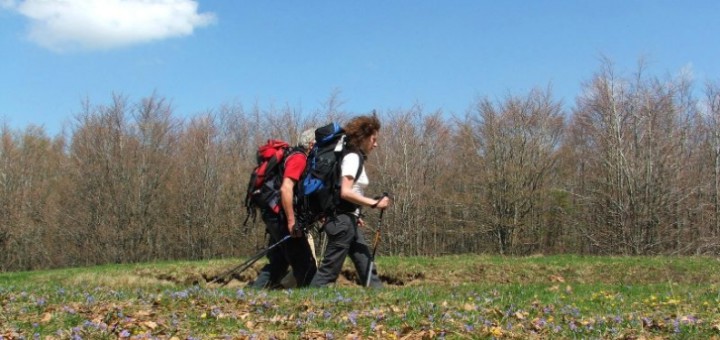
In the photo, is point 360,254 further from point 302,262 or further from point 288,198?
point 288,198

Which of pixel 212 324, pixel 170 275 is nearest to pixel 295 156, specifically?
pixel 212 324

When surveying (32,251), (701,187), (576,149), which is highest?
(576,149)

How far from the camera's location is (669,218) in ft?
93.8

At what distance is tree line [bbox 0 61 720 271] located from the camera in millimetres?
28859

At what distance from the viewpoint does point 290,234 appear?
6.51 meters

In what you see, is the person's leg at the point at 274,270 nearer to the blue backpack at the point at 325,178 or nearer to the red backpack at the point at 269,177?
Result: the red backpack at the point at 269,177

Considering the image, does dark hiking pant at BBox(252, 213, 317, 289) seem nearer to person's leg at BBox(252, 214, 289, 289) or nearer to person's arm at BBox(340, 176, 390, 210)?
person's leg at BBox(252, 214, 289, 289)

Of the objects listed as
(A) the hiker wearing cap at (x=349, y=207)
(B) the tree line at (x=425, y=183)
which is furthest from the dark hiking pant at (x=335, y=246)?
(B) the tree line at (x=425, y=183)

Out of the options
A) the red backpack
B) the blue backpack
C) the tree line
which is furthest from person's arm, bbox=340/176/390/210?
the tree line

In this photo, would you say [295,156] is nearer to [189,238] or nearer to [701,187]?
[701,187]

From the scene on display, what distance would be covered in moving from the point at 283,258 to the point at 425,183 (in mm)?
28958

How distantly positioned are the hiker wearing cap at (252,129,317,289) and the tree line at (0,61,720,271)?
2465 cm

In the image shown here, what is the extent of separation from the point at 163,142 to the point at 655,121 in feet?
92.8

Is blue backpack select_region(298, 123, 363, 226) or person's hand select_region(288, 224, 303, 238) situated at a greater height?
blue backpack select_region(298, 123, 363, 226)
